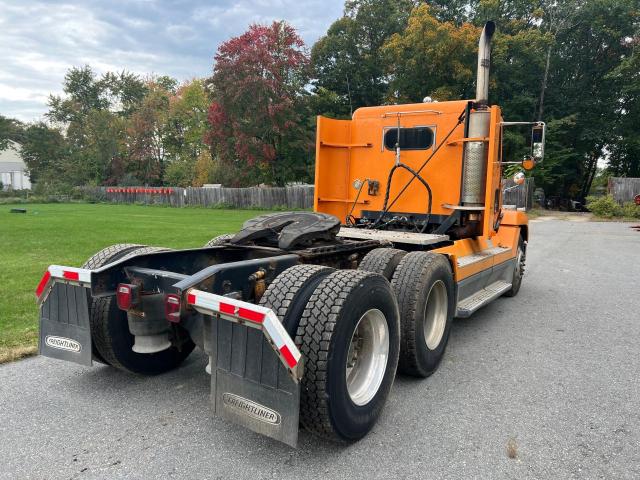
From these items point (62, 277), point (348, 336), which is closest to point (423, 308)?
point (348, 336)

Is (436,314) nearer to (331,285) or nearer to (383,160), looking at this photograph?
(331,285)

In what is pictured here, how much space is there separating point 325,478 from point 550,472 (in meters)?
1.27

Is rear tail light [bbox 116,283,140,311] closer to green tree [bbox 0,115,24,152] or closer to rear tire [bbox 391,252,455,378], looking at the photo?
rear tire [bbox 391,252,455,378]

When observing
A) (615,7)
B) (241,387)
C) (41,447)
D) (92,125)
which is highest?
(615,7)

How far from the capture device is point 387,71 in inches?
1314

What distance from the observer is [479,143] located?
562cm

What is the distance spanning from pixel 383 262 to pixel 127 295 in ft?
6.87

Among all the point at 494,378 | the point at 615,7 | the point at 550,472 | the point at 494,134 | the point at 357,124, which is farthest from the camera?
the point at 615,7

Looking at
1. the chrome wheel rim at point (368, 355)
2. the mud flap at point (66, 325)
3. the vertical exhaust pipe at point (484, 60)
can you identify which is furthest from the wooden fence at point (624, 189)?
the mud flap at point (66, 325)

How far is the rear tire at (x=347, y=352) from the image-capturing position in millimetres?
2672

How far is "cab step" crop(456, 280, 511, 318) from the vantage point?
4.79 meters

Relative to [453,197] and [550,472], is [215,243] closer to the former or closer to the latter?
[453,197]

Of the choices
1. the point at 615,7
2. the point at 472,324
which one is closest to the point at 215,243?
the point at 472,324

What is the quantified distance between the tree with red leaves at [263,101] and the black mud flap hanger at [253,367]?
94.4ft
